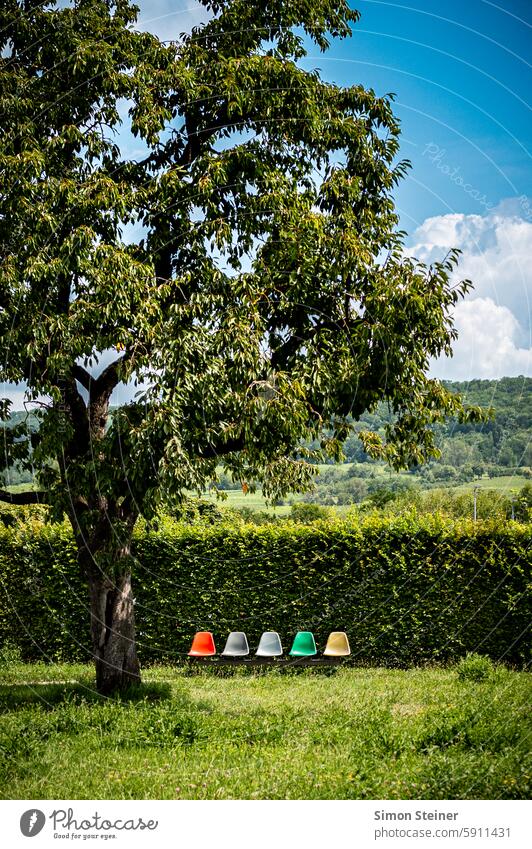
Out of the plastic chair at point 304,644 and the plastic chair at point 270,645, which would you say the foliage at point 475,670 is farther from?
the plastic chair at point 270,645

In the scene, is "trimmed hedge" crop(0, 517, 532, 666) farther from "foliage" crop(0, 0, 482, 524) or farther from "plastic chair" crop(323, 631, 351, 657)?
"foliage" crop(0, 0, 482, 524)

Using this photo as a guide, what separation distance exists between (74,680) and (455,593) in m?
6.24

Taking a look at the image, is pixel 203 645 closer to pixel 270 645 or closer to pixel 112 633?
pixel 270 645

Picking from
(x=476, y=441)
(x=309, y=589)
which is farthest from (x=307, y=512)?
(x=476, y=441)

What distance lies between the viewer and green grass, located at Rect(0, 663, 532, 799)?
6.34 meters

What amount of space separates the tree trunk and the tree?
0.09 ft

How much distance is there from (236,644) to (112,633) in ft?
11.2

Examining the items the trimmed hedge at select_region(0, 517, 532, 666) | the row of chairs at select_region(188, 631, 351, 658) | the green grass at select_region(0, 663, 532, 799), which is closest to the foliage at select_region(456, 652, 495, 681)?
the green grass at select_region(0, 663, 532, 799)

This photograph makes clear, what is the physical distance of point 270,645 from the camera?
12.7m

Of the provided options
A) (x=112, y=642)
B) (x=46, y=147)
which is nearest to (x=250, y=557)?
(x=112, y=642)

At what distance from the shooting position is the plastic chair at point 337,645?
12296 mm

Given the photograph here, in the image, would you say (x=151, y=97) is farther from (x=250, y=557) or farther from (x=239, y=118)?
(x=250, y=557)

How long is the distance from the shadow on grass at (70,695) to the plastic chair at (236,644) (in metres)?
2.18
